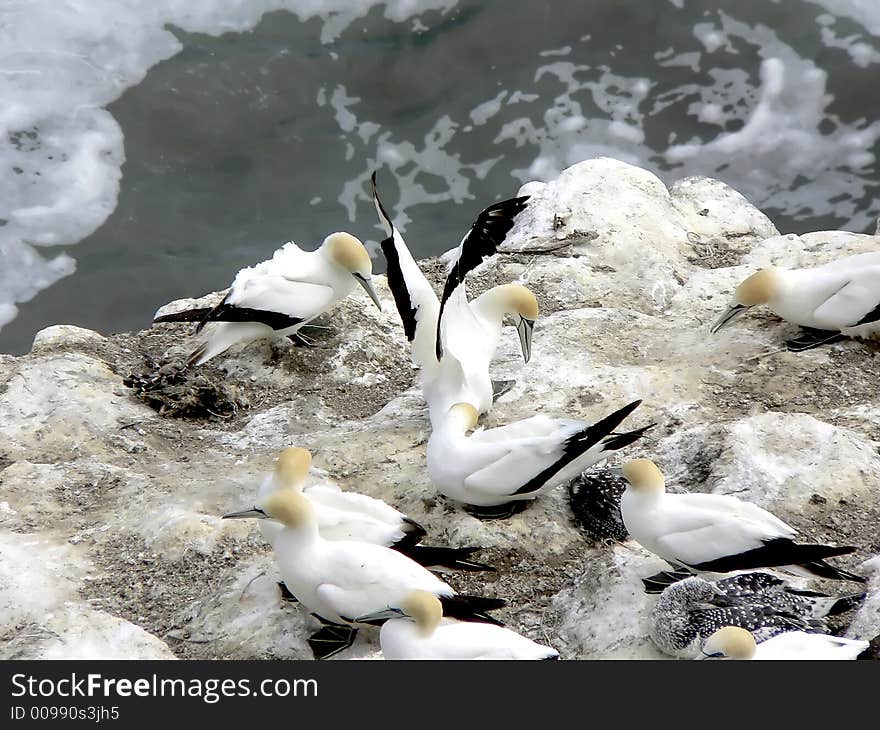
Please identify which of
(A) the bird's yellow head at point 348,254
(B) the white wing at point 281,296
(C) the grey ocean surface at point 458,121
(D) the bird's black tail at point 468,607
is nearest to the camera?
(D) the bird's black tail at point 468,607

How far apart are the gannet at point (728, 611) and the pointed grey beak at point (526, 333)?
190 centimetres

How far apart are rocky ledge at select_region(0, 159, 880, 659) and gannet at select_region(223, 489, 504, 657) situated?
23 cm

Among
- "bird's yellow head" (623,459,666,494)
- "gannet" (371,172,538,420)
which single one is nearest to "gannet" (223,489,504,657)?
"bird's yellow head" (623,459,666,494)

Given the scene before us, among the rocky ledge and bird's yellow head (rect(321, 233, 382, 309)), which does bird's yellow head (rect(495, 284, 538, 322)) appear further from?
bird's yellow head (rect(321, 233, 382, 309))

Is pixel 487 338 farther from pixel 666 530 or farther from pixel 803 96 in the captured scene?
pixel 803 96

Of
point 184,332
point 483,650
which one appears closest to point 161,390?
point 184,332

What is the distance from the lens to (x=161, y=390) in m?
5.91

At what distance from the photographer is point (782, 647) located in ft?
11.4

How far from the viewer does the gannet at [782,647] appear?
338 centimetres

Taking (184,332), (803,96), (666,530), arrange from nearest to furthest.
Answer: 1. (666,530)
2. (184,332)
3. (803,96)

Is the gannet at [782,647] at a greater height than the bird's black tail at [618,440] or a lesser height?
lesser

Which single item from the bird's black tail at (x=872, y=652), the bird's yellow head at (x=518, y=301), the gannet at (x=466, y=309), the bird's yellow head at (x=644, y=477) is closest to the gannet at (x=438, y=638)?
the bird's yellow head at (x=644, y=477)

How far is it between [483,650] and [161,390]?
295 cm

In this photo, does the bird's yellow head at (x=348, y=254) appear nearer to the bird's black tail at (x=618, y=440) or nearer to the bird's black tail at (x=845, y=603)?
the bird's black tail at (x=618, y=440)
